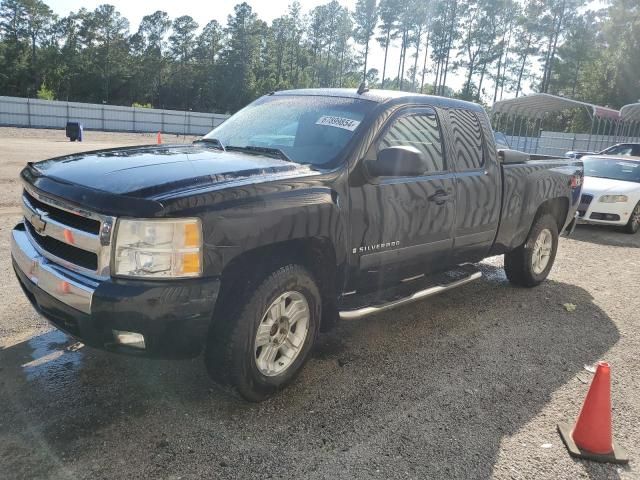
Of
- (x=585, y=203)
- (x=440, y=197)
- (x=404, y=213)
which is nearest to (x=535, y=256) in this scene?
(x=440, y=197)

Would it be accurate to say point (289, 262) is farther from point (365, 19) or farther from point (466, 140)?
point (365, 19)

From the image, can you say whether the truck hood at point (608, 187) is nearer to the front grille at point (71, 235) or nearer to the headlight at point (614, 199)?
the headlight at point (614, 199)

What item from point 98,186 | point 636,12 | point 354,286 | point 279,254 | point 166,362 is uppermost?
point 636,12

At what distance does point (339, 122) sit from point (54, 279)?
213cm

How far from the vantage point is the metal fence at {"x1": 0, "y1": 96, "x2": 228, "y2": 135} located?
4075cm

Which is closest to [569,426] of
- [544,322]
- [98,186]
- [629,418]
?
[629,418]

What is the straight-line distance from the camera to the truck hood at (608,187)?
10.5 m

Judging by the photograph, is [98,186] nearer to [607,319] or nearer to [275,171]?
[275,171]

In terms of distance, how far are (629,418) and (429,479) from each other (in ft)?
5.43

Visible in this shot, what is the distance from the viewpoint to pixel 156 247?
109 inches

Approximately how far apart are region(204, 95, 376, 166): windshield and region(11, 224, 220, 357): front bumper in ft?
4.40

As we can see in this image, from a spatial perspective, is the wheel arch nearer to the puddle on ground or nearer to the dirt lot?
the dirt lot

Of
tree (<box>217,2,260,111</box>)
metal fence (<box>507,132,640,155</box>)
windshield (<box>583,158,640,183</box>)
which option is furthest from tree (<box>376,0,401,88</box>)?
windshield (<box>583,158,640,183</box>)

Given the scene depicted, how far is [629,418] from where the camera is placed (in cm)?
357
